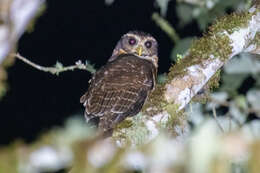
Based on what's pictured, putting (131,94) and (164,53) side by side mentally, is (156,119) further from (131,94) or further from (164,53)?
(164,53)

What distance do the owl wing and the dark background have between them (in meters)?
3.11

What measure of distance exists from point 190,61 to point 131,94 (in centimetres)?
50

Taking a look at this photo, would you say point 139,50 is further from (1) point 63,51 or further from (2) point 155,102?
(1) point 63,51

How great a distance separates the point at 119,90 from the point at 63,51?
15.6 ft

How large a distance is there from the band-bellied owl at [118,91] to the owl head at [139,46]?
2.01ft

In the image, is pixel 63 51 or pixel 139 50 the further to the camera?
pixel 63 51

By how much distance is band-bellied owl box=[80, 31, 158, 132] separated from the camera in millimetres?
3519

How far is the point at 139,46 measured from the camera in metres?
5.09

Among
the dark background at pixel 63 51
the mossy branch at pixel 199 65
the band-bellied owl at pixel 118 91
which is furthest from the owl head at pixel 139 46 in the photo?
the dark background at pixel 63 51

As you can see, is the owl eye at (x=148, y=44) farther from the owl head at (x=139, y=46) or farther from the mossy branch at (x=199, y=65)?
the mossy branch at (x=199, y=65)

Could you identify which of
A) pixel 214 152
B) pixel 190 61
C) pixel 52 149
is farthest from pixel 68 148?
pixel 190 61

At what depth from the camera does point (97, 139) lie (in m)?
1.01

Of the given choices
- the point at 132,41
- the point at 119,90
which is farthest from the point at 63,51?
the point at 119,90

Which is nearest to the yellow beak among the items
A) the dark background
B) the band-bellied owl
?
the band-bellied owl
